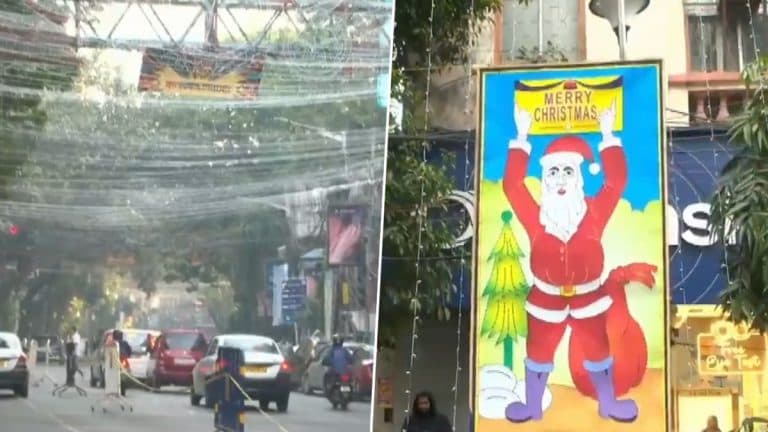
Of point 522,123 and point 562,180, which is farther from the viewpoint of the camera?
point 522,123

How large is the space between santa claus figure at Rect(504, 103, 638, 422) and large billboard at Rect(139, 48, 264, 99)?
1553mm

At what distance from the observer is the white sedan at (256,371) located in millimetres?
5008

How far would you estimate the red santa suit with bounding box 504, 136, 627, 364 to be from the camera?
17.0ft

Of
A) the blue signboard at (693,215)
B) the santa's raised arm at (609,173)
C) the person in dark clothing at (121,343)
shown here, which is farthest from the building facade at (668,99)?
the person in dark clothing at (121,343)

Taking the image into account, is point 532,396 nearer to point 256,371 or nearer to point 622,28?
point 256,371

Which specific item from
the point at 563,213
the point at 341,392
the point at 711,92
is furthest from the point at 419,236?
the point at 711,92

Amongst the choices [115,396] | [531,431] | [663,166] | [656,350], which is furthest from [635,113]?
[115,396]

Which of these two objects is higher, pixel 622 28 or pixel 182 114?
pixel 622 28

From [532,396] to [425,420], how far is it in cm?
108

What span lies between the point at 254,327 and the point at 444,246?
2.57 meters

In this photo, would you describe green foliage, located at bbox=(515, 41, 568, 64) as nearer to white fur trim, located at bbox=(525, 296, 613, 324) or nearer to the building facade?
the building facade

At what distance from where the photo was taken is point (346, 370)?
4.96 metres

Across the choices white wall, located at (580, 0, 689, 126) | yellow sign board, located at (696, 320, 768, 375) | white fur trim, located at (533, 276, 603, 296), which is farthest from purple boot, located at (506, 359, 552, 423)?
white wall, located at (580, 0, 689, 126)

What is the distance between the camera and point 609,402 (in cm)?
511
